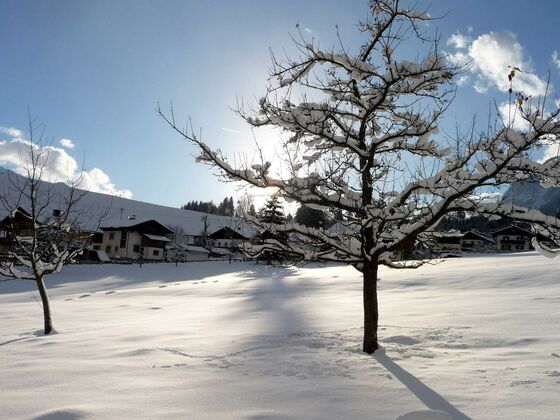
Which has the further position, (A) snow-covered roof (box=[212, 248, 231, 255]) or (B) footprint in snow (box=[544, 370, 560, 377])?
(A) snow-covered roof (box=[212, 248, 231, 255])

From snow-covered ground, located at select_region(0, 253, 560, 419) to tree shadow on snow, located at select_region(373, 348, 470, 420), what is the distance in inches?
0.8

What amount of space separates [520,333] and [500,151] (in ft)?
13.2

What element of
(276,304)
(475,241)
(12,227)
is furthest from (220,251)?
(12,227)

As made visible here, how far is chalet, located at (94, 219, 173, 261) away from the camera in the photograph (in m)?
57.0

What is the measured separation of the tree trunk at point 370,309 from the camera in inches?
291

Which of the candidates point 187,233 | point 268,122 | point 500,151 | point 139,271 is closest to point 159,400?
point 268,122

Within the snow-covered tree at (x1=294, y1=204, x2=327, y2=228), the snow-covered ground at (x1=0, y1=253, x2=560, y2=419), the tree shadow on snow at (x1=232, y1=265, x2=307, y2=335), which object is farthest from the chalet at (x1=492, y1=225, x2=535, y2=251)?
the snow-covered ground at (x1=0, y1=253, x2=560, y2=419)

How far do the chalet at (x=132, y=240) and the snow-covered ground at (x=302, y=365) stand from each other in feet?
141

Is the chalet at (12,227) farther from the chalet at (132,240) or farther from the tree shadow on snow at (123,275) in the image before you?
the chalet at (132,240)

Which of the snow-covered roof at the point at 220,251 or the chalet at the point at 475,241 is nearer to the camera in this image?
the snow-covered roof at the point at 220,251

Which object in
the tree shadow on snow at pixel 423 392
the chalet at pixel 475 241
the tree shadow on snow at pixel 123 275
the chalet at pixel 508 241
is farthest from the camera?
the chalet at pixel 475 241

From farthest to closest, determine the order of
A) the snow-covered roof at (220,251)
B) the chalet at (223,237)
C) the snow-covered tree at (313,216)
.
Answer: the snow-covered roof at (220,251)
the chalet at (223,237)
the snow-covered tree at (313,216)

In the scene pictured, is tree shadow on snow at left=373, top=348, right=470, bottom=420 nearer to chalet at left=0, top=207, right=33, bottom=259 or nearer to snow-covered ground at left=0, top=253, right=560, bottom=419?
snow-covered ground at left=0, top=253, right=560, bottom=419

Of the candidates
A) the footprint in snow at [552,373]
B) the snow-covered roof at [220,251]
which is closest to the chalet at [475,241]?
the snow-covered roof at [220,251]
